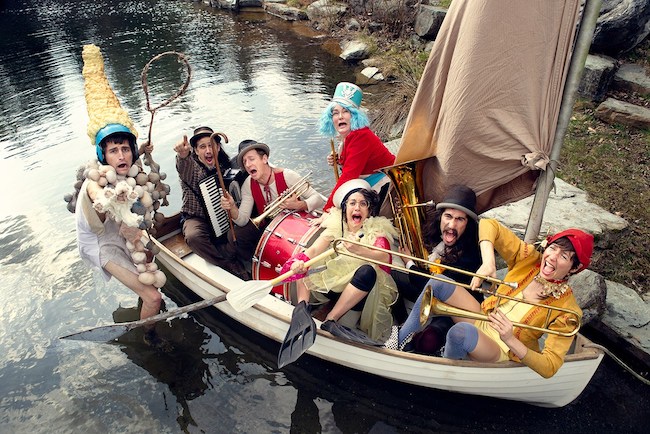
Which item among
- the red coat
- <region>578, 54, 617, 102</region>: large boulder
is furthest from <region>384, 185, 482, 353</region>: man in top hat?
<region>578, 54, 617, 102</region>: large boulder

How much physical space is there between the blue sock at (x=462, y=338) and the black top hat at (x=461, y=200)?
103 cm

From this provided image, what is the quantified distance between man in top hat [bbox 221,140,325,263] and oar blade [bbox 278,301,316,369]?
1331mm

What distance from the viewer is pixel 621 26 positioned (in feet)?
29.3

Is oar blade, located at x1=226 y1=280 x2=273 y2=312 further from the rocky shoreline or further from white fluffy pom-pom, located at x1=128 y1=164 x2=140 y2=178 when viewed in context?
the rocky shoreline

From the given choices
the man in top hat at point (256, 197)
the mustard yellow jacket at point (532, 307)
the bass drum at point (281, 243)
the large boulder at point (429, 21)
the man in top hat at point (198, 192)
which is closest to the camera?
the mustard yellow jacket at point (532, 307)

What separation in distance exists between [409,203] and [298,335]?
186cm

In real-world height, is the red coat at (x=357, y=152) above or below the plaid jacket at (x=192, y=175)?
above

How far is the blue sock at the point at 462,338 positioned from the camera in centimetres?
398

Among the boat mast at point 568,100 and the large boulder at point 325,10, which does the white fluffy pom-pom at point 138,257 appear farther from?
the large boulder at point 325,10

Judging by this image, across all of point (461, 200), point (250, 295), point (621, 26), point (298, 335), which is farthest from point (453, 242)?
point (621, 26)

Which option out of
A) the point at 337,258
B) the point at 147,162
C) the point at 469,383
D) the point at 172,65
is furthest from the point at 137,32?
the point at 469,383

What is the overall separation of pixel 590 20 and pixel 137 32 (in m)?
21.0

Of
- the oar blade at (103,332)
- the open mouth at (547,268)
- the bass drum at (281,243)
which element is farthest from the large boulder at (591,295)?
the oar blade at (103,332)

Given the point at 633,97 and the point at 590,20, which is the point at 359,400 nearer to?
the point at 590,20
